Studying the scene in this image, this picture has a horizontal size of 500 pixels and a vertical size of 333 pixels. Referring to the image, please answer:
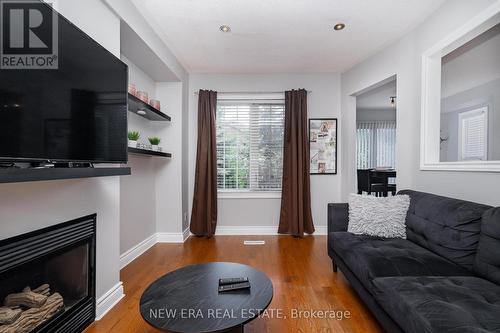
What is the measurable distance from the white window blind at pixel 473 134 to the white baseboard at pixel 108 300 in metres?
4.48

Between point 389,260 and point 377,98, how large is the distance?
4694 mm

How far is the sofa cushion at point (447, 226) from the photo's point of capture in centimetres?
155

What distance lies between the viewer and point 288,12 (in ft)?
7.34

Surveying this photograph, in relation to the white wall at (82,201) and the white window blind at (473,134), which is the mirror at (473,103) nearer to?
the white window blind at (473,134)

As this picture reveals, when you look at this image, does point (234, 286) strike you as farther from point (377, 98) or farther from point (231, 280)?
point (377, 98)

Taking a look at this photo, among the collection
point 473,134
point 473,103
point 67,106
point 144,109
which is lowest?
point 67,106

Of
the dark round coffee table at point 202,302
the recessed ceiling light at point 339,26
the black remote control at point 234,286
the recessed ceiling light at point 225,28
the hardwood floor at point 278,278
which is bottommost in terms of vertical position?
the hardwood floor at point 278,278

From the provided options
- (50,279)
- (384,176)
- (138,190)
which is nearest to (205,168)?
Answer: (138,190)

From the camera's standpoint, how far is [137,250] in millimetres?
2891

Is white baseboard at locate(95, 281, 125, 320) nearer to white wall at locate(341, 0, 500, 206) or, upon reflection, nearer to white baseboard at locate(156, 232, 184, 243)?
white baseboard at locate(156, 232, 184, 243)

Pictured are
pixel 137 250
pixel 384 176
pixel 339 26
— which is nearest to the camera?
pixel 339 26

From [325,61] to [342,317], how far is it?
307 centimetres

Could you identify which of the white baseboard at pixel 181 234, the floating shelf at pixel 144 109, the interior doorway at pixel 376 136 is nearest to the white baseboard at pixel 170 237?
the white baseboard at pixel 181 234

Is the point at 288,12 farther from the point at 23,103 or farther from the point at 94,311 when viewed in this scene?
the point at 94,311
